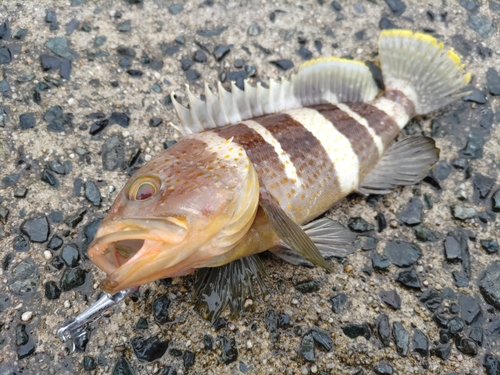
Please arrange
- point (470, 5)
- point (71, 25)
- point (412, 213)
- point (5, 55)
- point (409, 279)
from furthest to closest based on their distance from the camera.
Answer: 1. point (470, 5)
2. point (71, 25)
3. point (5, 55)
4. point (412, 213)
5. point (409, 279)

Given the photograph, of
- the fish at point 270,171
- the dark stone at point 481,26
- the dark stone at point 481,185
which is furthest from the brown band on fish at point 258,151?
the dark stone at point 481,26

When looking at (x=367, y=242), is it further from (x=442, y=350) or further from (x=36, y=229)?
(x=36, y=229)

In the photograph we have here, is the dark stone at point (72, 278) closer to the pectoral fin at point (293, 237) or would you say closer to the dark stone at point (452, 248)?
the pectoral fin at point (293, 237)

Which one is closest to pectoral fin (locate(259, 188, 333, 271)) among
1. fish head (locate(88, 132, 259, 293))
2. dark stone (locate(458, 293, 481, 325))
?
fish head (locate(88, 132, 259, 293))

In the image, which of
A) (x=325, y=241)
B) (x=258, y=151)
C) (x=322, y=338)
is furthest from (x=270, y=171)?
(x=322, y=338)

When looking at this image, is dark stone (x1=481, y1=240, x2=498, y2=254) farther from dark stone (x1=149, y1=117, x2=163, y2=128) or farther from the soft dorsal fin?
dark stone (x1=149, y1=117, x2=163, y2=128)

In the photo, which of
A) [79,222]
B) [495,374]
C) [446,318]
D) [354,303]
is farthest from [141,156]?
[495,374]

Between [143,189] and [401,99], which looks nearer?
[143,189]
